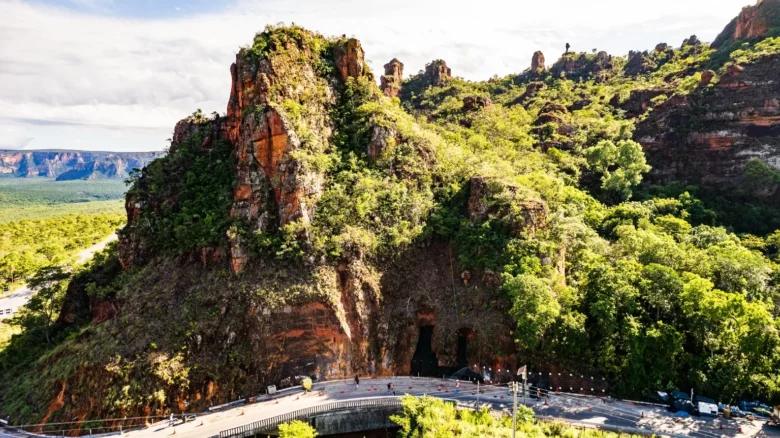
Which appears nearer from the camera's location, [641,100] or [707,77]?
[707,77]

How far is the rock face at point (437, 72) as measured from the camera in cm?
12216

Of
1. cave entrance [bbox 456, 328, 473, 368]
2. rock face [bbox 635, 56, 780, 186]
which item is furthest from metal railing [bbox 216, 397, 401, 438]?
rock face [bbox 635, 56, 780, 186]

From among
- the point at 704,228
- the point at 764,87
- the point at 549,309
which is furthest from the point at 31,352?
the point at 764,87

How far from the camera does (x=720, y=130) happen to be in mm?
61531

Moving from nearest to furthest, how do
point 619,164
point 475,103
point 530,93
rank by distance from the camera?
1. point 619,164
2. point 475,103
3. point 530,93

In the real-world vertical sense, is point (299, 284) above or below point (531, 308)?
above

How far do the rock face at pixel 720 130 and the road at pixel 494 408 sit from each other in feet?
140

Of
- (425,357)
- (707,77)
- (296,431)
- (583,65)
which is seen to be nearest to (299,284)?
(296,431)

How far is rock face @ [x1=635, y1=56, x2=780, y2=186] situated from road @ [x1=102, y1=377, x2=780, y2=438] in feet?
140

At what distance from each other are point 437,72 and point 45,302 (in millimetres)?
102710

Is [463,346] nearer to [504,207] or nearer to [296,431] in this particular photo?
[504,207]

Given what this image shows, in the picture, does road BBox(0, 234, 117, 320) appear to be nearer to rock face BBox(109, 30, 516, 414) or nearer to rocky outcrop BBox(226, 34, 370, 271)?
rock face BBox(109, 30, 516, 414)

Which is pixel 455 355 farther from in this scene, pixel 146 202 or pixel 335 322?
pixel 146 202

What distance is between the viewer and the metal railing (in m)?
29.5
